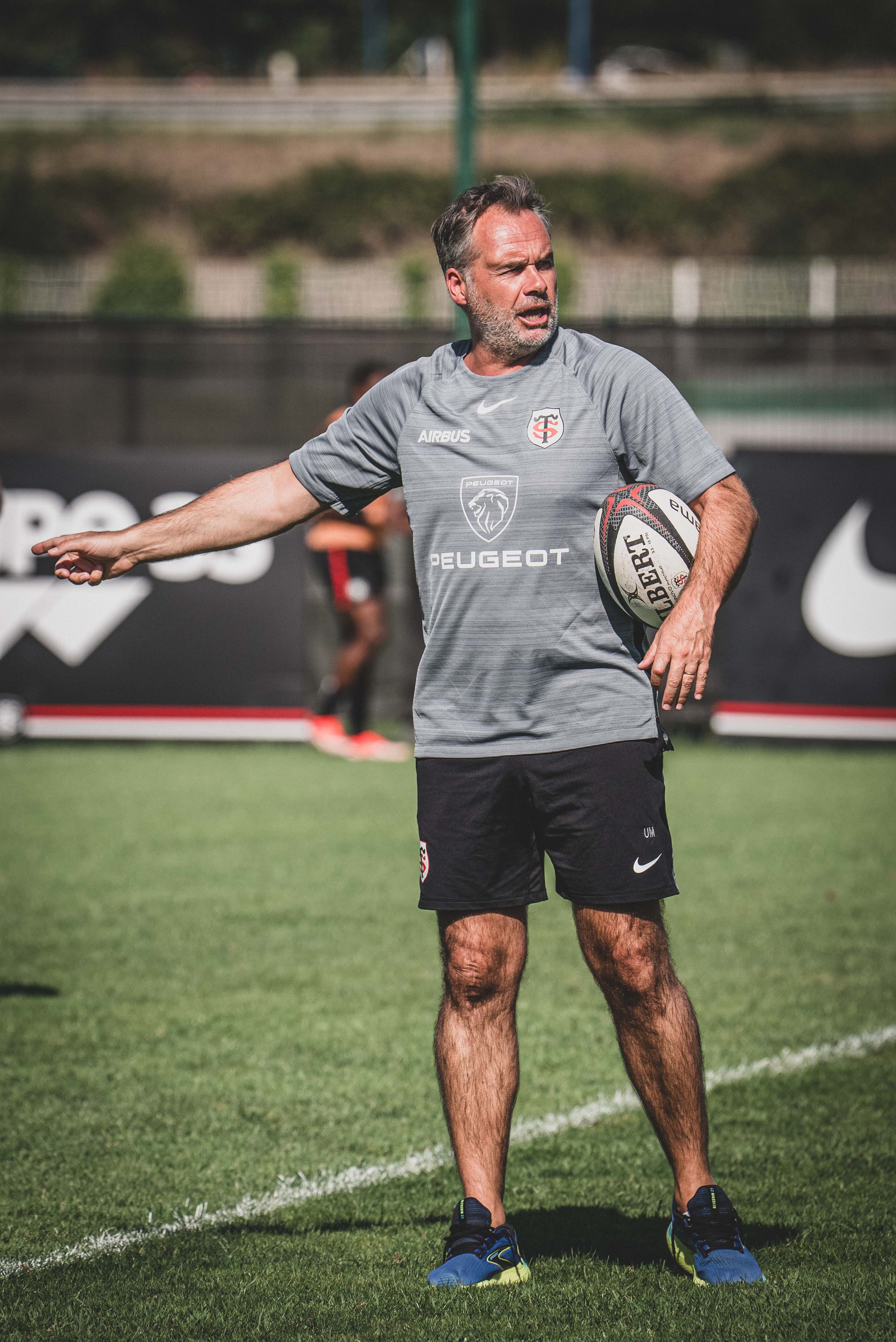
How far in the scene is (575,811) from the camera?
131 inches

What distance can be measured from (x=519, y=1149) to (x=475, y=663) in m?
1.60

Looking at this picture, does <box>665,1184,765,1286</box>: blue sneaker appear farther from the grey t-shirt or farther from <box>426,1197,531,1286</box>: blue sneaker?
the grey t-shirt

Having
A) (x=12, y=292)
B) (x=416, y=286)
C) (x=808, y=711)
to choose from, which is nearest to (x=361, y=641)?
(x=808, y=711)

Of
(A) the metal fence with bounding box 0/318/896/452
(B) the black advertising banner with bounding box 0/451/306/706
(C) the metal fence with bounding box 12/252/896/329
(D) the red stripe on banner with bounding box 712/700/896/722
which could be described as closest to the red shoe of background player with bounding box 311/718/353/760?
(B) the black advertising banner with bounding box 0/451/306/706

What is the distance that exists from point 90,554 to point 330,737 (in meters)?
8.11

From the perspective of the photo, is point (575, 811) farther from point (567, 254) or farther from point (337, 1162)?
point (567, 254)

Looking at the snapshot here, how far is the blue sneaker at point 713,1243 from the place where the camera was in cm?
324

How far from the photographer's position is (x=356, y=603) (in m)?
11.2

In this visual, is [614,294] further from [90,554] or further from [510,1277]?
[510,1277]

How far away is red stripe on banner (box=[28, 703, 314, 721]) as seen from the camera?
39.1ft

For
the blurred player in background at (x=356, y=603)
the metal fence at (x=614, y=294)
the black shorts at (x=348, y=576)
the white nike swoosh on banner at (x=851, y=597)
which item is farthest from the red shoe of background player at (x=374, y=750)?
the metal fence at (x=614, y=294)

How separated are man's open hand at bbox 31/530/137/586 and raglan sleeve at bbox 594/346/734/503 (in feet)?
3.87

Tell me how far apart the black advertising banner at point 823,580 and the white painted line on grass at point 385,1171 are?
6609 mm

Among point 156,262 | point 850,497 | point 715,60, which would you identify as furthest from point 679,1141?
point 715,60
